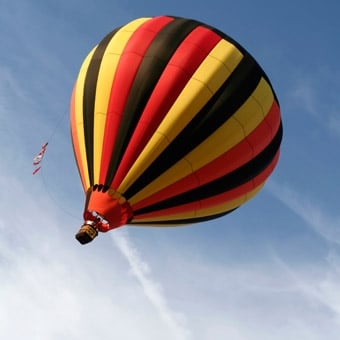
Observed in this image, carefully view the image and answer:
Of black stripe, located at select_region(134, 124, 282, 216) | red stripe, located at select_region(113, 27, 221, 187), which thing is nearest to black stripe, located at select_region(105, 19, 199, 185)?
red stripe, located at select_region(113, 27, 221, 187)

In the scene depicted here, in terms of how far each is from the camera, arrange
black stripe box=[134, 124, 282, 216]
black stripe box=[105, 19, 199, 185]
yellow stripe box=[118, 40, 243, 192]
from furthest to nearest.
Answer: black stripe box=[134, 124, 282, 216] → black stripe box=[105, 19, 199, 185] → yellow stripe box=[118, 40, 243, 192]

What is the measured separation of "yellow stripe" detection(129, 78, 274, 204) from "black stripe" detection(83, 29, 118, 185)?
1.76m

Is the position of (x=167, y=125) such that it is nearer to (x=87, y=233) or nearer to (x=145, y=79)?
(x=145, y=79)

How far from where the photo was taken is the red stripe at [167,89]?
45.1 ft

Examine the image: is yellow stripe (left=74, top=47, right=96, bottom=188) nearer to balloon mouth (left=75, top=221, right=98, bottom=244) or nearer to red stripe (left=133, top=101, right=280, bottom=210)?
balloon mouth (left=75, top=221, right=98, bottom=244)

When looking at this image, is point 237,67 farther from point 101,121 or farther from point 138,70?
point 101,121

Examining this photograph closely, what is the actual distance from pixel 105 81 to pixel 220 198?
14.9ft

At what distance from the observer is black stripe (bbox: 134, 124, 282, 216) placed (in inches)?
564

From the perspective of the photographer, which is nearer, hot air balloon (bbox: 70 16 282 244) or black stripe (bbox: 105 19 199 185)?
hot air balloon (bbox: 70 16 282 244)

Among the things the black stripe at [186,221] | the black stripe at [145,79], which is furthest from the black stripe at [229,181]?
the black stripe at [145,79]

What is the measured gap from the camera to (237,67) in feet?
50.5

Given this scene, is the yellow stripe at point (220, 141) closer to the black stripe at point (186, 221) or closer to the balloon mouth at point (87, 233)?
the balloon mouth at point (87, 233)

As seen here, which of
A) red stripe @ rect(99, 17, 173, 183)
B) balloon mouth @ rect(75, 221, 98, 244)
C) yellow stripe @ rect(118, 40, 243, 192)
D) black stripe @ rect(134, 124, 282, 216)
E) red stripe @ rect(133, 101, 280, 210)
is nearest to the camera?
balloon mouth @ rect(75, 221, 98, 244)

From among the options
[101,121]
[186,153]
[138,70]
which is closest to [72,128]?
[101,121]
